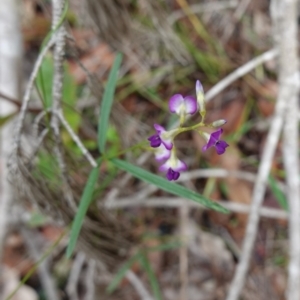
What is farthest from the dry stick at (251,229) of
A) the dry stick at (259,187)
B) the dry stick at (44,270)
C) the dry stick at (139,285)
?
the dry stick at (44,270)

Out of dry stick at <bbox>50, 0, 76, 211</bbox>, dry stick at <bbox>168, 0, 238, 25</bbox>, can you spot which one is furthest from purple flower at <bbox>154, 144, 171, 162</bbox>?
dry stick at <bbox>168, 0, 238, 25</bbox>

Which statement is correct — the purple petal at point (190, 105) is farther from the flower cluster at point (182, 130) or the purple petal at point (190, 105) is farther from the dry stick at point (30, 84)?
the dry stick at point (30, 84)

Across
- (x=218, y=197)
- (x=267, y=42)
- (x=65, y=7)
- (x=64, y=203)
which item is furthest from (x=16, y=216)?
(x=267, y=42)

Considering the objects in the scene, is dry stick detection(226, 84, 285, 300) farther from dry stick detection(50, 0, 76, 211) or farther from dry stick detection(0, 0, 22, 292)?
dry stick detection(0, 0, 22, 292)

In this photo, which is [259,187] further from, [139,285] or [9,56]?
[9,56]

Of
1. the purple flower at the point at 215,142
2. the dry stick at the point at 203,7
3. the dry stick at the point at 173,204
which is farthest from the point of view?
the dry stick at the point at 203,7

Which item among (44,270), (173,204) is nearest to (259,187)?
(173,204)
